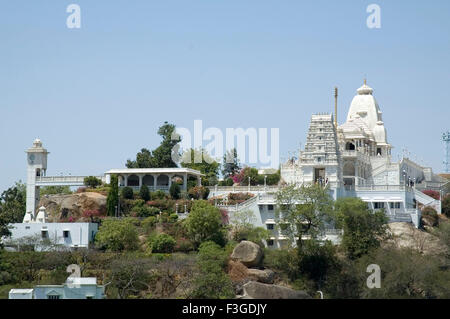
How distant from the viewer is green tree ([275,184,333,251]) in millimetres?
97188

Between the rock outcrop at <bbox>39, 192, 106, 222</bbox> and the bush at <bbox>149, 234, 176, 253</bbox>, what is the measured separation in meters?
9.35

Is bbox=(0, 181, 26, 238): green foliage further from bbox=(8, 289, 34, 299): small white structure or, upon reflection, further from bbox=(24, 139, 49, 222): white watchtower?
bbox=(8, 289, 34, 299): small white structure

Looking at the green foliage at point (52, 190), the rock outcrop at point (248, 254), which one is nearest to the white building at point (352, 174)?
the rock outcrop at point (248, 254)

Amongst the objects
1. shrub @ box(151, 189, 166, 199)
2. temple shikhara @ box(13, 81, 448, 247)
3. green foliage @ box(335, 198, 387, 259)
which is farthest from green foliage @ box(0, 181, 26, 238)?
green foliage @ box(335, 198, 387, 259)

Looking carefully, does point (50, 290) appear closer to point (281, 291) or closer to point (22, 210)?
→ point (281, 291)

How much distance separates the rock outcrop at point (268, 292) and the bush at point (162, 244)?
12.0m

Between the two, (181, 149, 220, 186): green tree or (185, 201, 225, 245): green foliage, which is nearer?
(185, 201, 225, 245): green foliage

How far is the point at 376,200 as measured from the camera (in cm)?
10681

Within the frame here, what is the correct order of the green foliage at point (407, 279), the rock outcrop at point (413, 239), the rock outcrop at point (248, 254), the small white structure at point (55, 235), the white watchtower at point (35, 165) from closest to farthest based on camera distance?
the green foliage at point (407, 279), the rock outcrop at point (248, 254), the rock outcrop at point (413, 239), the small white structure at point (55, 235), the white watchtower at point (35, 165)

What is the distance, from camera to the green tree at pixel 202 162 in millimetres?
125312

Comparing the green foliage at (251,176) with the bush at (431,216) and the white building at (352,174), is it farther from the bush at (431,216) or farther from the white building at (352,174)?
the bush at (431,216)

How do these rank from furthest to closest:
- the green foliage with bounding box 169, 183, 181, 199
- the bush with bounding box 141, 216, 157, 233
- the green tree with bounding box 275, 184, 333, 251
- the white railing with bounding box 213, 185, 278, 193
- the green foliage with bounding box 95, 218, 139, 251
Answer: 1. the white railing with bounding box 213, 185, 278, 193
2. the green foliage with bounding box 169, 183, 181, 199
3. the bush with bounding box 141, 216, 157, 233
4. the green foliage with bounding box 95, 218, 139, 251
5. the green tree with bounding box 275, 184, 333, 251

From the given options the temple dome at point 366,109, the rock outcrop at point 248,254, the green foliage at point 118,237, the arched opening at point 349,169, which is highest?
the temple dome at point 366,109
